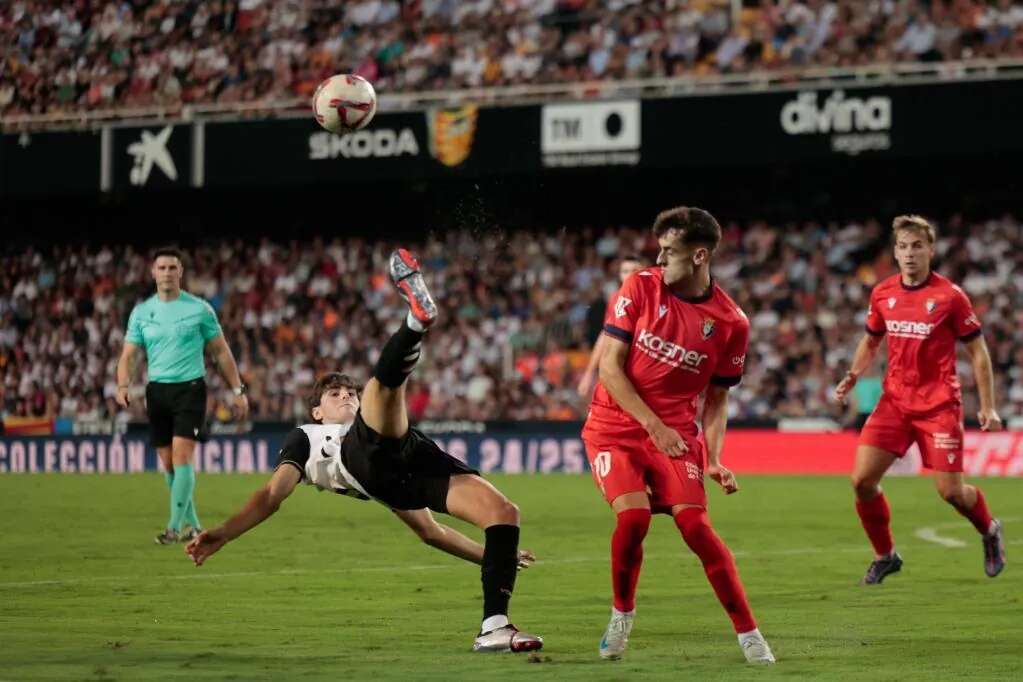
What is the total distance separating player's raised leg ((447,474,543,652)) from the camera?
25.7 ft

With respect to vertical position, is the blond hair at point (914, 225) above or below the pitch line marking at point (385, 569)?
above

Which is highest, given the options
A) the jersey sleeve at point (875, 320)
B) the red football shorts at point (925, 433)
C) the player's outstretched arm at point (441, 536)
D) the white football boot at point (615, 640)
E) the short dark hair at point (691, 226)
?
the short dark hair at point (691, 226)

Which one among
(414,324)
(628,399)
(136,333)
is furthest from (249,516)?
(136,333)

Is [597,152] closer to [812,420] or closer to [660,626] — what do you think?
[812,420]

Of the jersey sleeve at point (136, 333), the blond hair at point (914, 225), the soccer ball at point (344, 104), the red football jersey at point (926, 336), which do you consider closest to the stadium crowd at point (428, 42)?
the soccer ball at point (344, 104)

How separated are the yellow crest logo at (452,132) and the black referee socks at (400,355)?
22.4 meters

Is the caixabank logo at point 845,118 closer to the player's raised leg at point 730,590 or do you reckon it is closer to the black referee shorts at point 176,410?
the black referee shorts at point 176,410

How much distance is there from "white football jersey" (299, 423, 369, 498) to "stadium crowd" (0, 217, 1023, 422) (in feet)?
53.9

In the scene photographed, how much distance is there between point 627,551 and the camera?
7.72 metres

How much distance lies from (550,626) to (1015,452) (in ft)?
56.3

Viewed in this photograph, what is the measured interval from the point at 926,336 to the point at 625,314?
161 inches

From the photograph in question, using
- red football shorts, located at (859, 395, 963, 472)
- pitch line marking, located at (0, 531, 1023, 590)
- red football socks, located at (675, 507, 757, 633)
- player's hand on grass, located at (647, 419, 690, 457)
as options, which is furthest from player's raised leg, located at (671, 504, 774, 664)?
pitch line marking, located at (0, 531, 1023, 590)

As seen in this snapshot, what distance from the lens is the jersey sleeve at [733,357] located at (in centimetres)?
791

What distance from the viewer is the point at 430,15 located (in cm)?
3053
